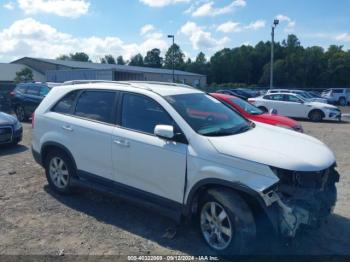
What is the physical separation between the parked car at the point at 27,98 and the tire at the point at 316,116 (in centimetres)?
1237

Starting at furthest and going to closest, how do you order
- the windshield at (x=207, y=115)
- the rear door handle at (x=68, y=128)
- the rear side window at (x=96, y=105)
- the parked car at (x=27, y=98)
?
1. the parked car at (x=27, y=98)
2. the rear door handle at (x=68, y=128)
3. the rear side window at (x=96, y=105)
4. the windshield at (x=207, y=115)

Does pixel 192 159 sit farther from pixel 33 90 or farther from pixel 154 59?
pixel 154 59

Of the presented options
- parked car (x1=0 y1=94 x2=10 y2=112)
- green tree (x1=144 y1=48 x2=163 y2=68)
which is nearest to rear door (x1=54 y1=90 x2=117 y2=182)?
parked car (x1=0 y1=94 x2=10 y2=112)

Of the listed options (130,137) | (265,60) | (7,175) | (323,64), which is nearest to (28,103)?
(7,175)

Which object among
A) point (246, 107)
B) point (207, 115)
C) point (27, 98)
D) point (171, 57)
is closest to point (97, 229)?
point (207, 115)

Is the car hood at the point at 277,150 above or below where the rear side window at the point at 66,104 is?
below

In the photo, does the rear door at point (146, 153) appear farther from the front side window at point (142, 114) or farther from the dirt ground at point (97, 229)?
the dirt ground at point (97, 229)

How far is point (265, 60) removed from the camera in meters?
98.9

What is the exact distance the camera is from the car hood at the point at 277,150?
12.0 ft

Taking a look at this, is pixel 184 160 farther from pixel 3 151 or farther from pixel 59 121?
pixel 3 151

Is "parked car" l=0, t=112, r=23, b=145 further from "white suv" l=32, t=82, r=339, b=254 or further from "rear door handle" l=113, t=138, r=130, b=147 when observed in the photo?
"rear door handle" l=113, t=138, r=130, b=147

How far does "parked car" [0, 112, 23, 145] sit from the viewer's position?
30.5 ft

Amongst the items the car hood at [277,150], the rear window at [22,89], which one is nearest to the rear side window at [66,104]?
the car hood at [277,150]

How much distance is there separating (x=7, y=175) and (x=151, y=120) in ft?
13.0
